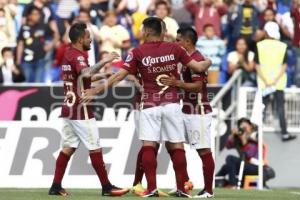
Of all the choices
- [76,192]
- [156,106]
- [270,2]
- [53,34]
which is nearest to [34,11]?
[53,34]

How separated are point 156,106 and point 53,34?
9.12 meters

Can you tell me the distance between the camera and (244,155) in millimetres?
20453

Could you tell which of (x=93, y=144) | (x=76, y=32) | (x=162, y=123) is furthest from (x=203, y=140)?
(x=76, y=32)

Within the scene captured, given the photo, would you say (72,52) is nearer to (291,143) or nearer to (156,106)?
(156,106)

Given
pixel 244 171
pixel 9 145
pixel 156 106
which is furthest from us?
pixel 244 171

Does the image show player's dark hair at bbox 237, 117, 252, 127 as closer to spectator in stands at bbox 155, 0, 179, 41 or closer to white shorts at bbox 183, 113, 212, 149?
spectator in stands at bbox 155, 0, 179, 41

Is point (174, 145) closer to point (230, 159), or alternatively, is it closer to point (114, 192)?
point (114, 192)

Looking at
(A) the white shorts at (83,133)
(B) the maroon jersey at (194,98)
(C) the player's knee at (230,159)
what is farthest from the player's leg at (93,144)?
(C) the player's knee at (230,159)

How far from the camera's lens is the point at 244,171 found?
2023 centimetres

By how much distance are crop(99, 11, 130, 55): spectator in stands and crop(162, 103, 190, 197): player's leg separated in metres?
8.22

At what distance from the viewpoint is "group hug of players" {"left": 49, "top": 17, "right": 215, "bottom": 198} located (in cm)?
1496

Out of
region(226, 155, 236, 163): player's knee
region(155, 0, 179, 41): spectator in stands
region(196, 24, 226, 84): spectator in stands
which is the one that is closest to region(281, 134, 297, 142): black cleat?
region(226, 155, 236, 163): player's knee

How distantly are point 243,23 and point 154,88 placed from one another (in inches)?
360

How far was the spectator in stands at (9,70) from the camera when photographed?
893 inches
